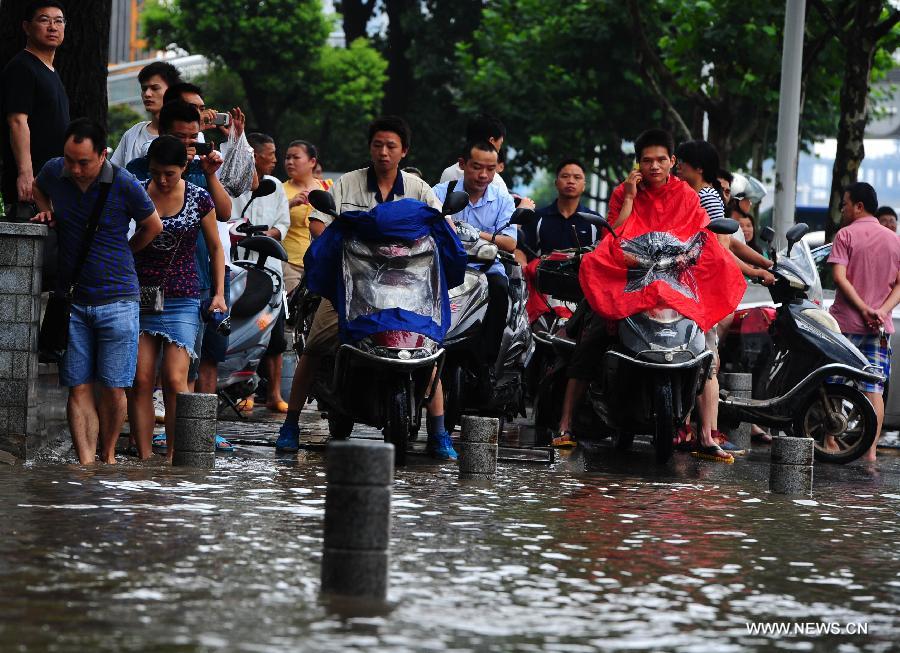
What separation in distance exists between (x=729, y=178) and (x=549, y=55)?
2571 centimetres

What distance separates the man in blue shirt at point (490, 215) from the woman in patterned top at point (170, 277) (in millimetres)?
2385

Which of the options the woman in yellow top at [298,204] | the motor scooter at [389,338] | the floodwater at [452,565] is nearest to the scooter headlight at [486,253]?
the motor scooter at [389,338]

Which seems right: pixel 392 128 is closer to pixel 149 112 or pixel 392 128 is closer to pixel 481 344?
pixel 149 112

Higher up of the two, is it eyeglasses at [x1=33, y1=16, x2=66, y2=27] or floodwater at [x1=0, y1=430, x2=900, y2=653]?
eyeglasses at [x1=33, y1=16, x2=66, y2=27]

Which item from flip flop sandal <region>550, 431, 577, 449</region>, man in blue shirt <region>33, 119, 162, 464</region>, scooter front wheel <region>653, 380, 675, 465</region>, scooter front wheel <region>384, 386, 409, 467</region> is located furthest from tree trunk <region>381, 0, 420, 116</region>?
man in blue shirt <region>33, 119, 162, 464</region>

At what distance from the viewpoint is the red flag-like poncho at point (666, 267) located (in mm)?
11047

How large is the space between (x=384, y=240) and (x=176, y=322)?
1.28 meters

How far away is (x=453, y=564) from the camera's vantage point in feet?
21.5

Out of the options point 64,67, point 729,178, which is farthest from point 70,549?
point 729,178

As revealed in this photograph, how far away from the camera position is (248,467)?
9719 mm

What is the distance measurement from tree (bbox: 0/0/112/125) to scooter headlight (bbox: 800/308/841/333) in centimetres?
509

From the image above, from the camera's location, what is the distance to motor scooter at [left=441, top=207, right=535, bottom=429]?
11.1m

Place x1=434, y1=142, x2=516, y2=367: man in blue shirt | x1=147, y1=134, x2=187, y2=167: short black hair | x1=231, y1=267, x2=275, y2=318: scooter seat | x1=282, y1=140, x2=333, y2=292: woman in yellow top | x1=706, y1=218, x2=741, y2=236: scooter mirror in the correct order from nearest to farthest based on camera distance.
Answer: x1=147, y1=134, x2=187, y2=167: short black hair, x1=706, y1=218, x2=741, y2=236: scooter mirror, x1=434, y1=142, x2=516, y2=367: man in blue shirt, x1=231, y1=267, x2=275, y2=318: scooter seat, x1=282, y1=140, x2=333, y2=292: woman in yellow top

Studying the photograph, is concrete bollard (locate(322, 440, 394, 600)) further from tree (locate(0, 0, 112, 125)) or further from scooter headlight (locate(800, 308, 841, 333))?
scooter headlight (locate(800, 308, 841, 333))
